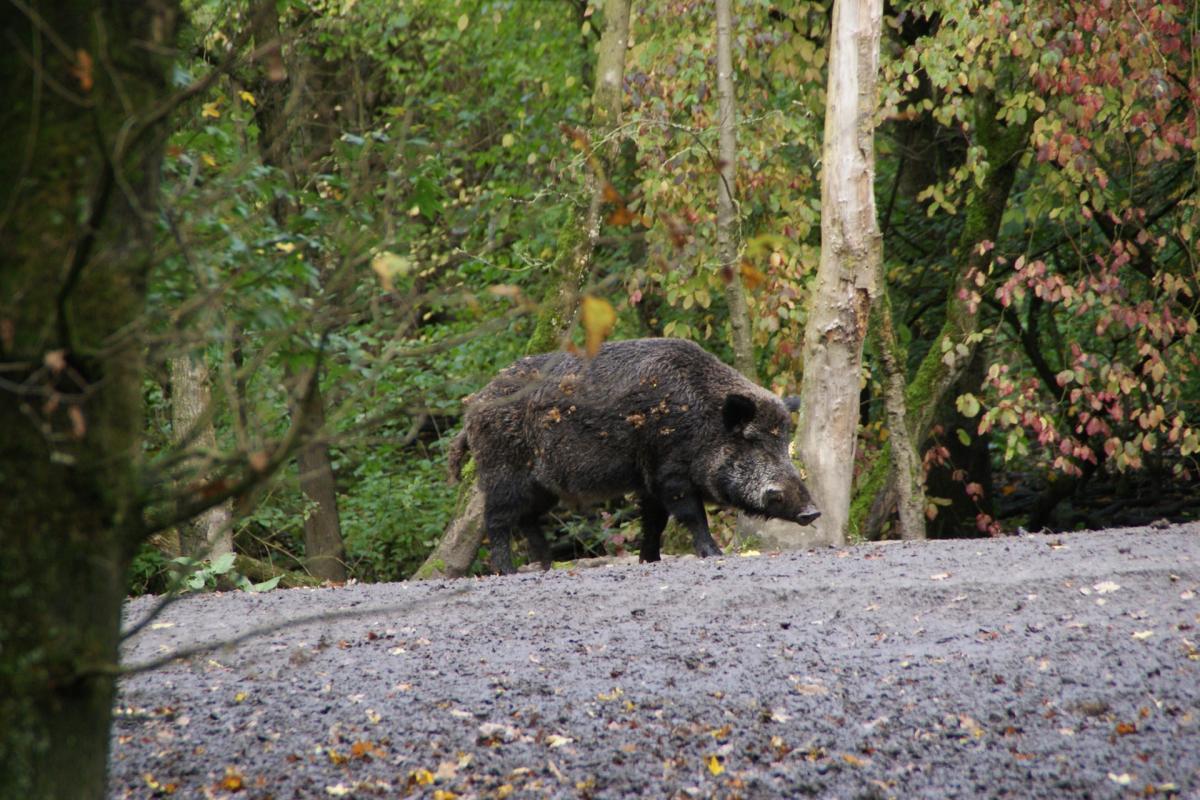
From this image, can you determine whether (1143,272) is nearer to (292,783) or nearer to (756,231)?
(756,231)

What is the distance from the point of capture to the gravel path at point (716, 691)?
400 centimetres

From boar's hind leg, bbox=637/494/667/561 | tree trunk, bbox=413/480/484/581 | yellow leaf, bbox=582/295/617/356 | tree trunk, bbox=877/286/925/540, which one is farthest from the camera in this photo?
tree trunk, bbox=413/480/484/581

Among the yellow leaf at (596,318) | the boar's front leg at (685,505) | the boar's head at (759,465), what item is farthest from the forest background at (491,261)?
the boar's front leg at (685,505)

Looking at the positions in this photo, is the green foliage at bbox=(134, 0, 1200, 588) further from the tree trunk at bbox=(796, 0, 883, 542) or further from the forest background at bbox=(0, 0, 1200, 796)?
the tree trunk at bbox=(796, 0, 883, 542)

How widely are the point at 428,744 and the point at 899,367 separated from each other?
6522mm

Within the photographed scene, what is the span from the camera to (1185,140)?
382 inches

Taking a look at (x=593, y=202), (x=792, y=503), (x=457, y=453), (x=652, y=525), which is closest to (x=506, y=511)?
(x=457, y=453)

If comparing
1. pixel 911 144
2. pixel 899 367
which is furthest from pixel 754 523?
pixel 911 144

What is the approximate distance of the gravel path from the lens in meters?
4.00

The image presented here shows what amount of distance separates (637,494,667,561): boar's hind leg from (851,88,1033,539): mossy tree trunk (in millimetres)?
2055

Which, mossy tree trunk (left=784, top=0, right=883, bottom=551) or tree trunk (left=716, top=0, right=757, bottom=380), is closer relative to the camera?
mossy tree trunk (left=784, top=0, right=883, bottom=551)

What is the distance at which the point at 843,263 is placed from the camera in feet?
29.4

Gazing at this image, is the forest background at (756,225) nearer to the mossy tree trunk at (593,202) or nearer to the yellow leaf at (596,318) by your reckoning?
the mossy tree trunk at (593,202)

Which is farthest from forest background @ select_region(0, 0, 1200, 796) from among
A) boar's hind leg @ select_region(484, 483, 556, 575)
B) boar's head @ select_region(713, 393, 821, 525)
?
boar's hind leg @ select_region(484, 483, 556, 575)
